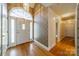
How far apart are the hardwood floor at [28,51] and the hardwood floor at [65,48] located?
12cm

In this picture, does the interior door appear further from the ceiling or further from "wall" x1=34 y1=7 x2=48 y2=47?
the ceiling

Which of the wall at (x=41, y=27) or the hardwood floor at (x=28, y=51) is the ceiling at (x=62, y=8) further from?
the hardwood floor at (x=28, y=51)

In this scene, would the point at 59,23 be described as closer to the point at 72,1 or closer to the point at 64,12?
the point at 64,12

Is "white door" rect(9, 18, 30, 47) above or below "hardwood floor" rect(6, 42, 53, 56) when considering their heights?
above

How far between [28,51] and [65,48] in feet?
1.87

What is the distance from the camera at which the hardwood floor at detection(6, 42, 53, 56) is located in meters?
1.76

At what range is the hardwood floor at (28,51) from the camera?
5.78 ft

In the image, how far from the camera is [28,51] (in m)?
1.79

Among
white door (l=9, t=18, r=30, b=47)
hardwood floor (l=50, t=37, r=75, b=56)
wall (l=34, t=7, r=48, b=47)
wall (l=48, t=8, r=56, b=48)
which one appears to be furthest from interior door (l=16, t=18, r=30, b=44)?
hardwood floor (l=50, t=37, r=75, b=56)

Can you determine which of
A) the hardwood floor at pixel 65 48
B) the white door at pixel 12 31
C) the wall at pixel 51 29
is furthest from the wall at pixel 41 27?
the white door at pixel 12 31

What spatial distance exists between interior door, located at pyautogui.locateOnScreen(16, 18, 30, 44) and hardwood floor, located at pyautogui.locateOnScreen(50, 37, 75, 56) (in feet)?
1.47

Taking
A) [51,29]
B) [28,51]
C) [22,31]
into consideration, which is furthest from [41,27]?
[28,51]

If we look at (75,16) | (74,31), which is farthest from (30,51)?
(75,16)

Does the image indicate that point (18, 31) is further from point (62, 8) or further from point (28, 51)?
point (62, 8)
